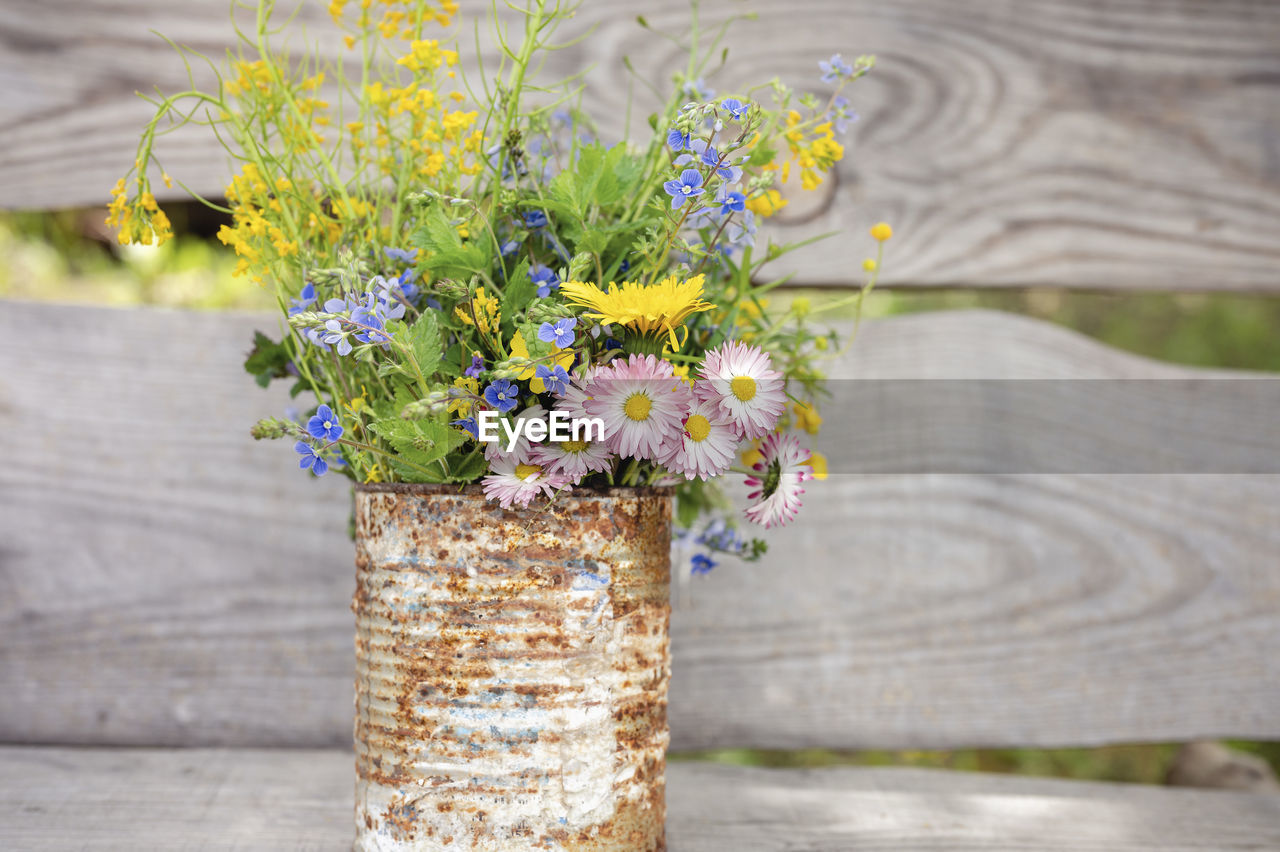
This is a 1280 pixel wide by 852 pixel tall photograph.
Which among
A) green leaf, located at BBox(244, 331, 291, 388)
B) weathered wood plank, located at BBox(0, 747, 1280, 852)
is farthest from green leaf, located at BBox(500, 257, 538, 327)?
weathered wood plank, located at BBox(0, 747, 1280, 852)

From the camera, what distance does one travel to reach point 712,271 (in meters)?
0.64

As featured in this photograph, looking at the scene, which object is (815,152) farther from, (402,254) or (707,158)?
(402,254)

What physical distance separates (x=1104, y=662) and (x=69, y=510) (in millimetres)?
1090

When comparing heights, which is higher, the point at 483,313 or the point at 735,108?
the point at 735,108

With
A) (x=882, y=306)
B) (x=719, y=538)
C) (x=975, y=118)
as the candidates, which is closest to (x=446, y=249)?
(x=719, y=538)

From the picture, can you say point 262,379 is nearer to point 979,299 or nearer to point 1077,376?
point 1077,376

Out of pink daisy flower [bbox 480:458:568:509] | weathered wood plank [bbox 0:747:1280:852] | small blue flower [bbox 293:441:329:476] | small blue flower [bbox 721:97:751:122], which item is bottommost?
weathered wood plank [bbox 0:747:1280:852]

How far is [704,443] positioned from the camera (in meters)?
0.51

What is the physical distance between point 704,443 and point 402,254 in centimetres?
23

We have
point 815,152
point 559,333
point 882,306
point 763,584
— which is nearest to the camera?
point 559,333

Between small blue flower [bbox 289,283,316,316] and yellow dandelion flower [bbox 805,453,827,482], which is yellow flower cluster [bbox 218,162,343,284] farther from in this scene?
yellow dandelion flower [bbox 805,453,827,482]

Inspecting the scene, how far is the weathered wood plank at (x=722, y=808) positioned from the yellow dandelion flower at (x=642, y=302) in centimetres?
45

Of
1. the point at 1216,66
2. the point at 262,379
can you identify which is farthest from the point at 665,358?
the point at 1216,66

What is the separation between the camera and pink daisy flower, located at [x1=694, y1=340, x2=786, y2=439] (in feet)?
1.67
